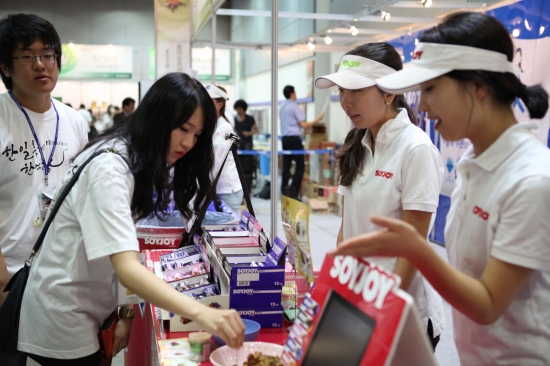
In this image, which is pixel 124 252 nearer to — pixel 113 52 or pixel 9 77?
pixel 9 77

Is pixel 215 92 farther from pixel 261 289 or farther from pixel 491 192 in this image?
pixel 491 192

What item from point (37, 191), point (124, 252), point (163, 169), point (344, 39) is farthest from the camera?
point (344, 39)

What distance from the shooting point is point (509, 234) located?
3.61 feet

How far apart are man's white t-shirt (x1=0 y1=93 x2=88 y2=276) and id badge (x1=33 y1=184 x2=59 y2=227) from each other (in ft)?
0.05

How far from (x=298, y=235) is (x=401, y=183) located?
38cm

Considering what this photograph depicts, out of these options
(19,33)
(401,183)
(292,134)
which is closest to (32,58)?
(19,33)

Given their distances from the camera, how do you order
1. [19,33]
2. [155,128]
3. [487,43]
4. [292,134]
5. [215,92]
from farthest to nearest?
1. [292,134]
2. [215,92]
3. [19,33]
4. [155,128]
5. [487,43]

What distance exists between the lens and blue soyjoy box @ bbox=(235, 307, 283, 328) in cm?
182

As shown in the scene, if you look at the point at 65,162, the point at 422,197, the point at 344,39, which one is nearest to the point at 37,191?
the point at 65,162

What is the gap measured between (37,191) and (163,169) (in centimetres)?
91

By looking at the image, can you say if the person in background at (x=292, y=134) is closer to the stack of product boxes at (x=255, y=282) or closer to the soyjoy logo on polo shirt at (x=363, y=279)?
the stack of product boxes at (x=255, y=282)

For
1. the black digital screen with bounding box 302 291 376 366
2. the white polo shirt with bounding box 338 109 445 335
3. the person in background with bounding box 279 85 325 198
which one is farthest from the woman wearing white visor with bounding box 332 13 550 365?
the person in background with bounding box 279 85 325 198

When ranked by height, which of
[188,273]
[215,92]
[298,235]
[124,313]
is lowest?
[124,313]

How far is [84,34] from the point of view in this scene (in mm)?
17078
